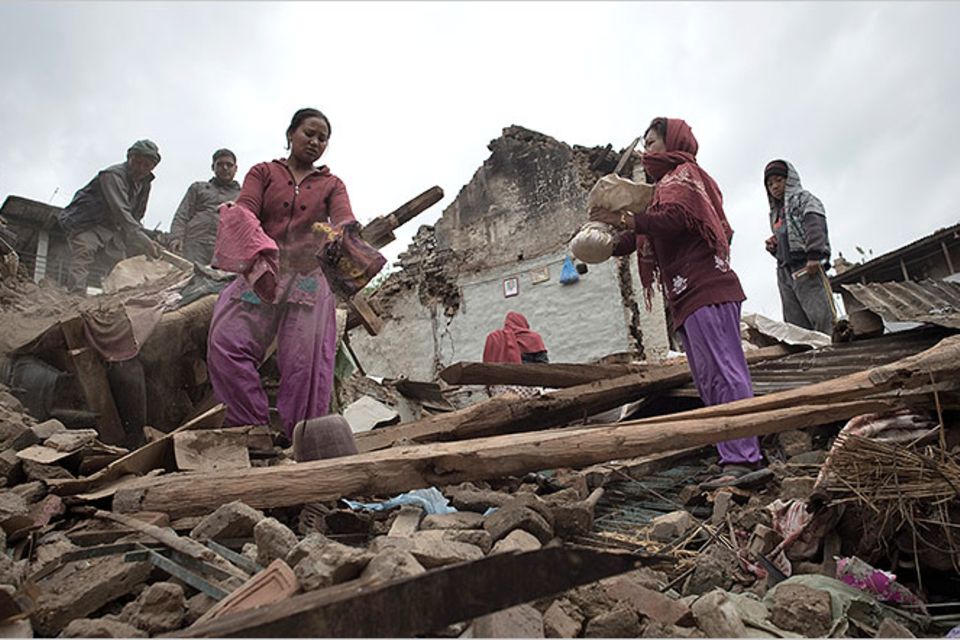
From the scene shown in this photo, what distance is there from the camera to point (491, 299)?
14438 mm

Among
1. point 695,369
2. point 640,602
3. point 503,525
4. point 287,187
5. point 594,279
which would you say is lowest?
point 640,602

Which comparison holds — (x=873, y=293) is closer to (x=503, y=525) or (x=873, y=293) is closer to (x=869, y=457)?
(x=869, y=457)

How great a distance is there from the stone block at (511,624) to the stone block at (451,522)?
2.23 ft

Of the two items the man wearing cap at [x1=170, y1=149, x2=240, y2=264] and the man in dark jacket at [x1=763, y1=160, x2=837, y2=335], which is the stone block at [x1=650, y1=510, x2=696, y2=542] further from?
the man wearing cap at [x1=170, y1=149, x2=240, y2=264]

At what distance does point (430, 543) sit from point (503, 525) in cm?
38

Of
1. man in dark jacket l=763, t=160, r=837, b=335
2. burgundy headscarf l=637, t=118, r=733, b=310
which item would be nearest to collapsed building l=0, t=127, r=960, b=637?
burgundy headscarf l=637, t=118, r=733, b=310

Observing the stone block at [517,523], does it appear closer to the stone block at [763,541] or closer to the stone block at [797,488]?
the stone block at [763,541]

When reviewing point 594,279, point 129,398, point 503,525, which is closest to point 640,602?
point 503,525

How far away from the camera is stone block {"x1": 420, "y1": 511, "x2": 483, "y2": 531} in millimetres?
1980

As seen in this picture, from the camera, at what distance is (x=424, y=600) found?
1015 millimetres

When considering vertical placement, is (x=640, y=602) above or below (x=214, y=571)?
below

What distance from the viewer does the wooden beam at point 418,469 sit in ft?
6.34

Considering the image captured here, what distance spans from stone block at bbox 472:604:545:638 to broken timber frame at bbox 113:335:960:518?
662mm

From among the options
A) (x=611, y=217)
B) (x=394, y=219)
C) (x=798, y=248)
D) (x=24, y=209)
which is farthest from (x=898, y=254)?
(x=24, y=209)
